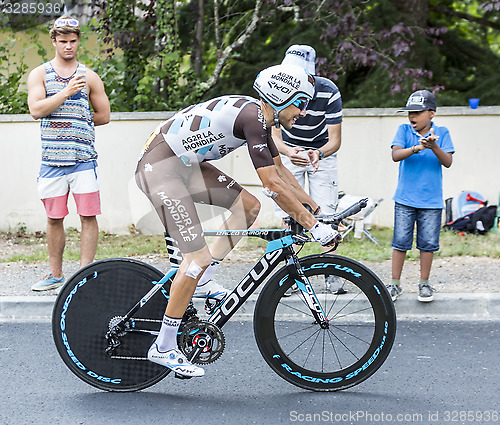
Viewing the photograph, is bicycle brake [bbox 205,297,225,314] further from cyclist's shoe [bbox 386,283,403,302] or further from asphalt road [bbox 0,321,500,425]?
cyclist's shoe [bbox 386,283,403,302]

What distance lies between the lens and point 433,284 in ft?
21.3

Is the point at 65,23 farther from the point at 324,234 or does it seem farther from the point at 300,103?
the point at 324,234

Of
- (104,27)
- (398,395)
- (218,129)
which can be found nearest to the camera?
(218,129)

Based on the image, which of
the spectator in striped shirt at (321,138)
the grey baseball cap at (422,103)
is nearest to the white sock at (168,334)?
the spectator in striped shirt at (321,138)

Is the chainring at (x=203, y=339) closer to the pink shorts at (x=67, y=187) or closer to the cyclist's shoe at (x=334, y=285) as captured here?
the cyclist's shoe at (x=334, y=285)

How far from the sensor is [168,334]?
3945 millimetres

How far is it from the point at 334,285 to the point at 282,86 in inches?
47.9

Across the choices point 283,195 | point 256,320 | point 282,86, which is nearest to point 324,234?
point 283,195

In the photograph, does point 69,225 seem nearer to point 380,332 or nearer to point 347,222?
point 347,222

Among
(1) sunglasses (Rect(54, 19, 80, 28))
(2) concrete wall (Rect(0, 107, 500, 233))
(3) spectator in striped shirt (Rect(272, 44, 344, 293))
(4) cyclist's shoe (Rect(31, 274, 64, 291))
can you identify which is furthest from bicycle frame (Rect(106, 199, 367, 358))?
(2) concrete wall (Rect(0, 107, 500, 233))

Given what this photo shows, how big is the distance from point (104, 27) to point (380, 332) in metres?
7.85

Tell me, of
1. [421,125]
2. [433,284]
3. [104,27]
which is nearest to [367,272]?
[421,125]

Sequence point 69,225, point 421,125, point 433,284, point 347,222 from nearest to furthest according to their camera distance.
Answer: point 421,125, point 433,284, point 347,222, point 69,225

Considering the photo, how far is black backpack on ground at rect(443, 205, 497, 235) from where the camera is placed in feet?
29.9
